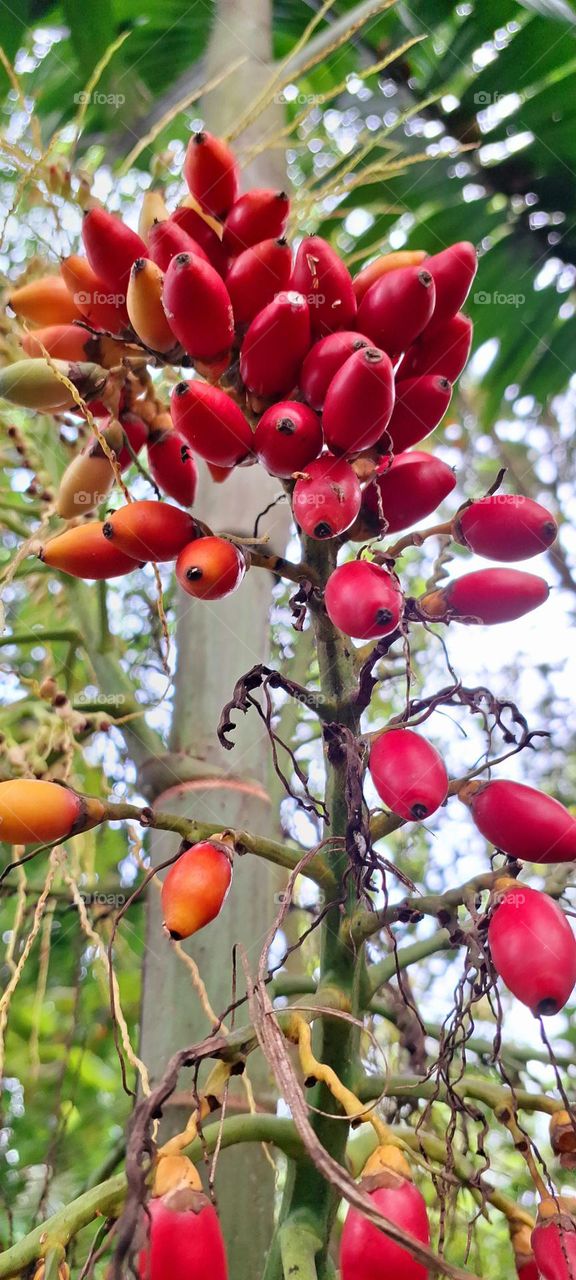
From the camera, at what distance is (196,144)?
3.56ft

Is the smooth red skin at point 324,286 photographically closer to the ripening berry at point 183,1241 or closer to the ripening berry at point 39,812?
the ripening berry at point 39,812

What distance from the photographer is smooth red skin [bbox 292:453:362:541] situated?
87 cm

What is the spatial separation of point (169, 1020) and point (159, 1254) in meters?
0.51

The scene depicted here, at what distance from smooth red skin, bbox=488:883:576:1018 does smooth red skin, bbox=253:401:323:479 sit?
1.38ft

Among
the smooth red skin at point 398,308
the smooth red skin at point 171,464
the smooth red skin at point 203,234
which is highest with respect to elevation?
the smooth red skin at point 203,234

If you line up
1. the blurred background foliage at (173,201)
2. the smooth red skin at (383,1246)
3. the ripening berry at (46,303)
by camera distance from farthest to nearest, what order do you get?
the blurred background foliage at (173,201)
the ripening berry at (46,303)
the smooth red skin at (383,1246)

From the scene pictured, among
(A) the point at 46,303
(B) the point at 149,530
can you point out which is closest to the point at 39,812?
(B) the point at 149,530

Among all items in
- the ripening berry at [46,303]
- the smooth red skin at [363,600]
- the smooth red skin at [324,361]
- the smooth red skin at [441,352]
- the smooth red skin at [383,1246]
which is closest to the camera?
the smooth red skin at [383,1246]

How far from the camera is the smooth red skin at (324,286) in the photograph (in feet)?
3.20

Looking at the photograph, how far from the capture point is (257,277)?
39.0 inches

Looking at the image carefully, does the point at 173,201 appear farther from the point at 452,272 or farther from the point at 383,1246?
the point at 383,1246

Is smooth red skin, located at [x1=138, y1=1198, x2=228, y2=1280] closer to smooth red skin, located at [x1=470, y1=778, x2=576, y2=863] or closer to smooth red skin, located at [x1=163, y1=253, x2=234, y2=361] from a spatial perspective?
smooth red skin, located at [x1=470, y1=778, x2=576, y2=863]

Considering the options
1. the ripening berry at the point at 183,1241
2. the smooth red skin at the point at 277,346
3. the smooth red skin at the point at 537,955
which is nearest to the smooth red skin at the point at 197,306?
the smooth red skin at the point at 277,346
